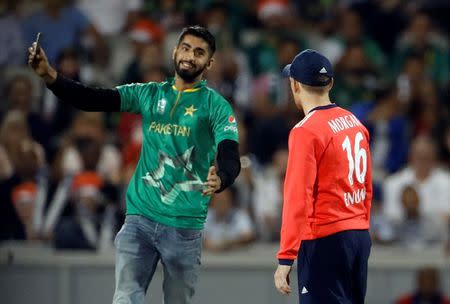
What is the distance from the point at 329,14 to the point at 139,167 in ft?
27.3

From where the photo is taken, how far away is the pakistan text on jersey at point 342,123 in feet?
22.5

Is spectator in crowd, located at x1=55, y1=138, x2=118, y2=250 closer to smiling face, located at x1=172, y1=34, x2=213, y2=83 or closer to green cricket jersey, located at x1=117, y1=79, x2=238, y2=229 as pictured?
green cricket jersey, located at x1=117, y1=79, x2=238, y2=229

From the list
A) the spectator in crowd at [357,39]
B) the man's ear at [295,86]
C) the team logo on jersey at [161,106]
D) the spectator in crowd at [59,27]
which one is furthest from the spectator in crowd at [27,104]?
the man's ear at [295,86]

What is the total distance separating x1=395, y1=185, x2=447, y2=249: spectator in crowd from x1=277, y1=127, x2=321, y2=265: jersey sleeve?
5244mm

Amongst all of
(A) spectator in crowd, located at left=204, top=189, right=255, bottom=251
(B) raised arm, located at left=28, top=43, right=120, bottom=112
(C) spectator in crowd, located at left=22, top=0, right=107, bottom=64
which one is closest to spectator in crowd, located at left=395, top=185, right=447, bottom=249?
(A) spectator in crowd, located at left=204, top=189, right=255, bottom=251

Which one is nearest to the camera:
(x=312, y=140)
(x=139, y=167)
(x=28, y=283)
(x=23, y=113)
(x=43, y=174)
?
(x=312, y=140)

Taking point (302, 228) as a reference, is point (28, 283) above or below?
below

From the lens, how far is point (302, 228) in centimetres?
673

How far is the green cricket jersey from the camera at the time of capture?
23.9 ft

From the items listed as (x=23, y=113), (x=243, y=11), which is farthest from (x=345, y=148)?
(x=243, y=11)

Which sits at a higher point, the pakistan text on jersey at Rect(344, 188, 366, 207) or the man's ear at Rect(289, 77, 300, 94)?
the man's ear at Rect(289, 77, 300, 94)

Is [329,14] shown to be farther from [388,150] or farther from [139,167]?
[139,167]

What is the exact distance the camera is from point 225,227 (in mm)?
11750

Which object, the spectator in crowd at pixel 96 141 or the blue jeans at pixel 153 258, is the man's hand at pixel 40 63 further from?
the spectator in crowd at pixel 96 141
